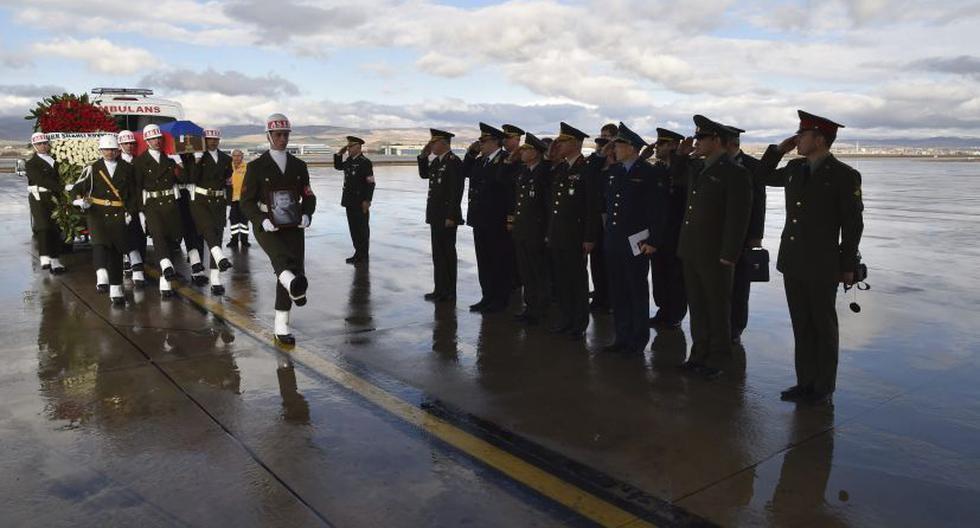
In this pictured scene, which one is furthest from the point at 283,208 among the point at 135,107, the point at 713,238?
the point at 135,107

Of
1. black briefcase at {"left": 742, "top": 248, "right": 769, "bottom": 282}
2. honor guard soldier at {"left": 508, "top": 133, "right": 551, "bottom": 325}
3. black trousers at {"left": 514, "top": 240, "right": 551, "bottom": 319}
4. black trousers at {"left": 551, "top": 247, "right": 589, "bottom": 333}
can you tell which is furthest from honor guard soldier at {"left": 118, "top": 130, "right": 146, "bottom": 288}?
black briefcase at {"left": 742, "top": 248, "right": 769, "bottom": 282}

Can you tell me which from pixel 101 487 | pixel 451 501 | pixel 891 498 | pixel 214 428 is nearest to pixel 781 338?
pixel 891 498

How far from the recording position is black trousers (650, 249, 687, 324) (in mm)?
6777

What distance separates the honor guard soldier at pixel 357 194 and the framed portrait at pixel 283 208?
13.2 ft

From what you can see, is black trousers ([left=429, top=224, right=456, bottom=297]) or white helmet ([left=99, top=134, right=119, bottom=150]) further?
white helmet ([left=99, top=134, right=119, bottom=150])

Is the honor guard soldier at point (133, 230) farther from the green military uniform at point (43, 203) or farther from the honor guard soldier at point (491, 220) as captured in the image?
the honor guard soldier at point (491, 220)

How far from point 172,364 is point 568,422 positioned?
3059 mm

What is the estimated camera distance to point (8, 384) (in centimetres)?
504

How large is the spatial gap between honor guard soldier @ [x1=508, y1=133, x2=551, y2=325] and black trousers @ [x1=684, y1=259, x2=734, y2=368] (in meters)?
1.74

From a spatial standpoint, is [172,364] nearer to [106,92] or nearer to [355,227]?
[355,227]

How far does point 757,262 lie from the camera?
564 centimetres

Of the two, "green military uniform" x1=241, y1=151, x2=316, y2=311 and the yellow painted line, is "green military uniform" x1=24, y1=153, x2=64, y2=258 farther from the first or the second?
the yellow painted line

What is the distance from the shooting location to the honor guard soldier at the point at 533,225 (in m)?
6.74

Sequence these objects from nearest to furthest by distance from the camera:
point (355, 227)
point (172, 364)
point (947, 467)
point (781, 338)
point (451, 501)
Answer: point (451, 501), point (947, 467), point (172, 364), point (781, 338), point (355, 227)
